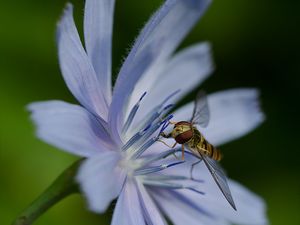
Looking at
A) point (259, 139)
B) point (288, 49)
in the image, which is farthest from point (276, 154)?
point (288, 49)

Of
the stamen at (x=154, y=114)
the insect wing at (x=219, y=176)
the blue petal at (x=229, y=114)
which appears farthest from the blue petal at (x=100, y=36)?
the blue petal at (x=229, y=114)

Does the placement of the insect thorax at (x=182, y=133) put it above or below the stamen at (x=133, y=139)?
below

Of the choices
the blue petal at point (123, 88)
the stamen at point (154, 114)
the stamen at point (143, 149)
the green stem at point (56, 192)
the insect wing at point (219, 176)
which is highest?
the blue petal at point (123, 88)

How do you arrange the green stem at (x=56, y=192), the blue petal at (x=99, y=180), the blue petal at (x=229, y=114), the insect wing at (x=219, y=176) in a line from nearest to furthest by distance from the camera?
1. the blue petal at (x=99, y=180)
2. the green stem at (x=56, y=192)
3. the insect wing at (x=219, y=176)
4. the blue petal at (x=229, y=114)

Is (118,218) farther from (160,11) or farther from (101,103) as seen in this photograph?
(160,11)

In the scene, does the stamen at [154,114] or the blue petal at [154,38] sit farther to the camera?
the stamen at [154,114]

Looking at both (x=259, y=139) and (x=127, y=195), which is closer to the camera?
(x=127, y=195)

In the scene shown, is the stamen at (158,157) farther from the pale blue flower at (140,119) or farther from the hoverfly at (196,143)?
the hoverfly at (196,143)

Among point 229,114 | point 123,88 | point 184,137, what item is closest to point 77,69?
point 123,88
